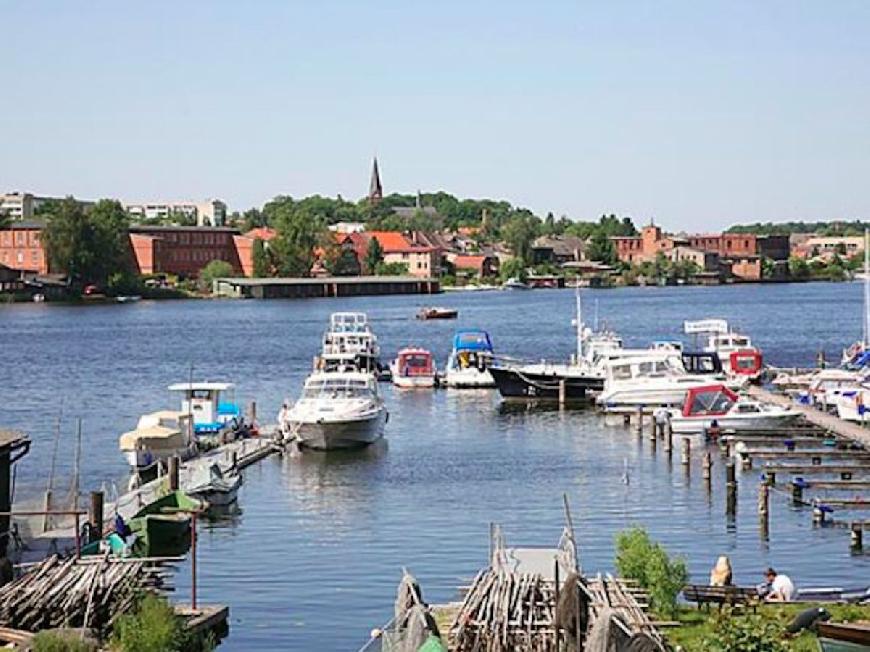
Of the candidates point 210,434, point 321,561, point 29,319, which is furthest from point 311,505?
point 29,319

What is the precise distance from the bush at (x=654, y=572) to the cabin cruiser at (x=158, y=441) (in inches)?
844

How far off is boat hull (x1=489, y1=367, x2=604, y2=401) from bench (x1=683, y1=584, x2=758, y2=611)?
4157cm

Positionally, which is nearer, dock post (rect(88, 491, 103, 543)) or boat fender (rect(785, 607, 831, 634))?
boat fender (rect(785, 607, 831, 634))

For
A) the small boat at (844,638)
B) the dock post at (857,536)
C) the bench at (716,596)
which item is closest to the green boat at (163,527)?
the bench at (716,596)

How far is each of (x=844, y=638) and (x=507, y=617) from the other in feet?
16.0

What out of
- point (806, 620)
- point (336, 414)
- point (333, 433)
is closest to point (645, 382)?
point (336, 414)

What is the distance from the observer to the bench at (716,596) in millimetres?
26125

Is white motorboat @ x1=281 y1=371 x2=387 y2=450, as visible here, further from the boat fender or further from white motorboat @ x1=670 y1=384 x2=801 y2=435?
the boat fender

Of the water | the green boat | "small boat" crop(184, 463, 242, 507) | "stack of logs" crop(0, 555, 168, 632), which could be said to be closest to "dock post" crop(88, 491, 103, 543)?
the green boat

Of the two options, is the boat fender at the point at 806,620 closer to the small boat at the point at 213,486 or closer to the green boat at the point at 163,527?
the green boat at the point at 163,527

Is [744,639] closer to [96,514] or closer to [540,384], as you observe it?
[96,514]

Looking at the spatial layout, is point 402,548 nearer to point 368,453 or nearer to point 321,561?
point 321,561

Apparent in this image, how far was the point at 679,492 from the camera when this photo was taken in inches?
1673

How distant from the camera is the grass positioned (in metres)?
22.9
